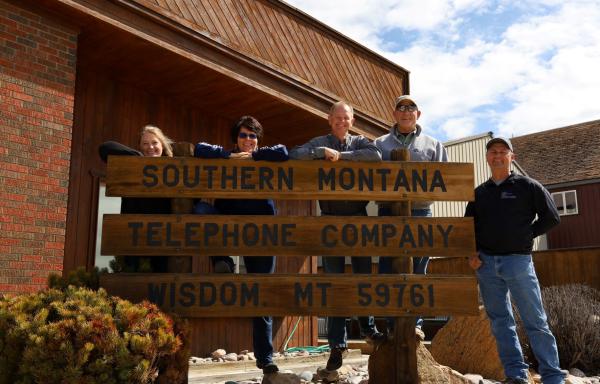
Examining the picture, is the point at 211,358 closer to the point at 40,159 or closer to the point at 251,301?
the point at 40,159

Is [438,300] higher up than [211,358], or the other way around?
[438,300]

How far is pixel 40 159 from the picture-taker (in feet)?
21.6

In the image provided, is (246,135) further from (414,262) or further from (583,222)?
(583,222)

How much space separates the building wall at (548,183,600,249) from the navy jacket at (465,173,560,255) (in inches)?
966

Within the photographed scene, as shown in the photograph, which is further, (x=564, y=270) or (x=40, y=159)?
(x=564, y=270)

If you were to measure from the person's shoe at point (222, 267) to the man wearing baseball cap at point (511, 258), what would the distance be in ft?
6.58

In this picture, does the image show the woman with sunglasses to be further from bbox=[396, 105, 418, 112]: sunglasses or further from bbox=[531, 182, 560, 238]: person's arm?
bbox=[531, 182, 560, 238]: person's arm

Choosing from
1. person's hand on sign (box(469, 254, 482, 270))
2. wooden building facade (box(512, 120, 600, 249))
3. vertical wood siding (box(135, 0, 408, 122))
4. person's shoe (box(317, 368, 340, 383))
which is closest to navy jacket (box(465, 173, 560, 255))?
person's hand on sign (box(469, 254, 482, 270))

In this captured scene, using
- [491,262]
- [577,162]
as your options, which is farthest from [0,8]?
[577,162]

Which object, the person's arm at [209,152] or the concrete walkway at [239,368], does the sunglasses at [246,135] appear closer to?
the person's arm at [209,152]

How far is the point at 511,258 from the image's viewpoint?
484 cm

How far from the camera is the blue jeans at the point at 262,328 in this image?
15.3 ft

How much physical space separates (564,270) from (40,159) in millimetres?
16627

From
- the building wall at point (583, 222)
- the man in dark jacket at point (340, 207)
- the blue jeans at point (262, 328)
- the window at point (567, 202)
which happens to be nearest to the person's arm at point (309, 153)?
the man in dark jacket at point (340, 207)
